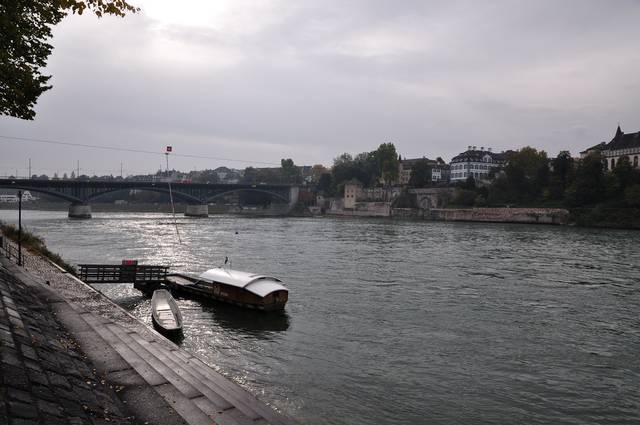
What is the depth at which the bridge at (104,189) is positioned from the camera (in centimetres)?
9312

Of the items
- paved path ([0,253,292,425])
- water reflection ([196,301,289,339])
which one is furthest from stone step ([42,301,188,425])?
water reflection ([196,301,289,339])

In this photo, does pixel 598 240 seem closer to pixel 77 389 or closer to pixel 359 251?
pixel 359 251

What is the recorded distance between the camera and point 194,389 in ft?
32.3

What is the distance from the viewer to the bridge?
93125 millimetres

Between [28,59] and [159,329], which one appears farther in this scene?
[159,329]

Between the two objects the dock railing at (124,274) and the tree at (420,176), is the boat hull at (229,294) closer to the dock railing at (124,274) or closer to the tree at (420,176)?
the dock railing at (124,274)

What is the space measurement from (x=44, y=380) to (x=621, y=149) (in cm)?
14311

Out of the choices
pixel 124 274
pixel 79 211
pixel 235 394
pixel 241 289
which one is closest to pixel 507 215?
pixel 79 211

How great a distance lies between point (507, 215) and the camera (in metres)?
107

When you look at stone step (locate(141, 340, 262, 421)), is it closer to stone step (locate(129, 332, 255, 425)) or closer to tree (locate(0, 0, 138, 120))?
stone step (locate(129, 332, 255, 425))

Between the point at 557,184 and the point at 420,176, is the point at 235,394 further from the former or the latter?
the point at 420,176

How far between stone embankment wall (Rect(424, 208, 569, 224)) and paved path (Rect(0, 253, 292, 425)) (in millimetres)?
102375

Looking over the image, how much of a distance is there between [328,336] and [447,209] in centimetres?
10572

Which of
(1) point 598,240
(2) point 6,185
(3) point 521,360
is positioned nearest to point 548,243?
(1) point 598,240
